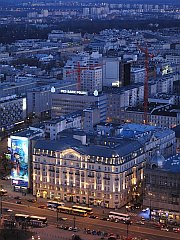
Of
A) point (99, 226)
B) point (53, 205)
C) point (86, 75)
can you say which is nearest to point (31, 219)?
point (53, 205)

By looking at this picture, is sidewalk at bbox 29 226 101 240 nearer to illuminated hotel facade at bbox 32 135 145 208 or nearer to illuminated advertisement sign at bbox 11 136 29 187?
illuminated hotel facade at bbox 32 135 145 208

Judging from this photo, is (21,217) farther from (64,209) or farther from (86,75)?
(86,75)

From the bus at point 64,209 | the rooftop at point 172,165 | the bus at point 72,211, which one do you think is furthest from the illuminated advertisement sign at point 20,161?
the rooftop at point 172,165

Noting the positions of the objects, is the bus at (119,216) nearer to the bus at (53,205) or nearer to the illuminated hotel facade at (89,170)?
the illuminated hotel facade at (89,170)

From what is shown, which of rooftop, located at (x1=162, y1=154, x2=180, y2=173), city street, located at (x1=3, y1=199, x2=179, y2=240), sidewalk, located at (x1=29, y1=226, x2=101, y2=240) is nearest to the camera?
sidewalk, located at (x1=29, y1=226, x2=101, y2=240)

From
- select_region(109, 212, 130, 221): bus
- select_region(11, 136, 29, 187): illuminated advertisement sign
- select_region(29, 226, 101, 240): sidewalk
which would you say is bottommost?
select_region(29, 226, 101, 240): sidewalk

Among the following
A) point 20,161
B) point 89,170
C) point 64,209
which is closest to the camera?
point 64,209

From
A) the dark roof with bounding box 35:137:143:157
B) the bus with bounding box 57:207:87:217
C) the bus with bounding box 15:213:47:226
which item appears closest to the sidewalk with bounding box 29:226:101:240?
the bus with bounding box 15:213:47:226
